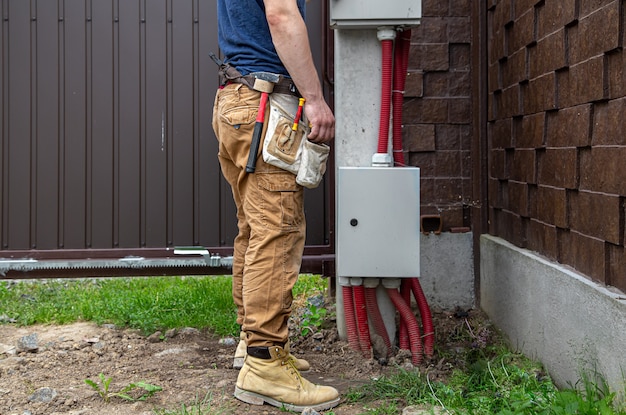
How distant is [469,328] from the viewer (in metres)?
4.04

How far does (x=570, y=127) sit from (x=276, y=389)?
4.98 feet

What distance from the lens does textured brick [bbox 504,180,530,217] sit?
360 centimetres

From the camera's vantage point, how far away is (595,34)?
8.81 ft

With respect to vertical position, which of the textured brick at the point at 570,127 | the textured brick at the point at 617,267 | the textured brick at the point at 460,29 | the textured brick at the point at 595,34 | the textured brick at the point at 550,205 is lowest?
the textured brick at the point at 617,267

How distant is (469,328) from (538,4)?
1.66 m

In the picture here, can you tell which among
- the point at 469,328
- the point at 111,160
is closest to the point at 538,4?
the point at 469,328

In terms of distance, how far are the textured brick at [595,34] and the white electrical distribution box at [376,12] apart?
0.73 m

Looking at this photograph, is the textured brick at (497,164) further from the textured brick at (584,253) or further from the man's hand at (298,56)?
the man's hand at (298,56)

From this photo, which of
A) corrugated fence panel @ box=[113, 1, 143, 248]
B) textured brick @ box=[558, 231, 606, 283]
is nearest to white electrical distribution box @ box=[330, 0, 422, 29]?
textured brick @ box=[558, 231, 606, 283]

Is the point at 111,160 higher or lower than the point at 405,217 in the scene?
higher

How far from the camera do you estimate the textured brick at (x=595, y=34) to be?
98.4 inches

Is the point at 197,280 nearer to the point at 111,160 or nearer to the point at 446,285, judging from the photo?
the point at 111,160

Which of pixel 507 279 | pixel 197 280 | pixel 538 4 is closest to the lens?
pixel 538 4

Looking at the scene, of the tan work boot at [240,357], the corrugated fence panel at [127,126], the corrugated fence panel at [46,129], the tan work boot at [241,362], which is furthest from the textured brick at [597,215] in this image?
the corrugated fence panel at [46,129]
